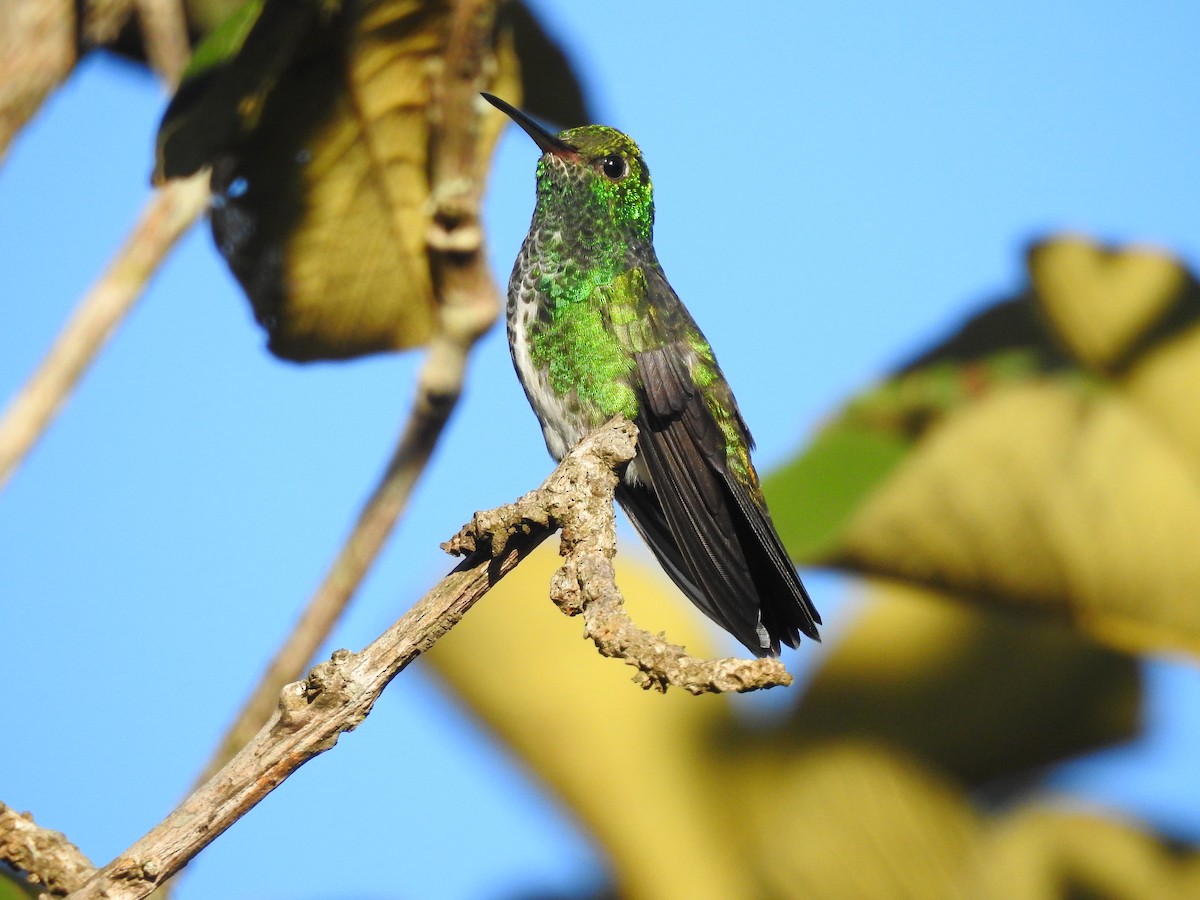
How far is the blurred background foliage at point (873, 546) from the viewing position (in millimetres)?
3051

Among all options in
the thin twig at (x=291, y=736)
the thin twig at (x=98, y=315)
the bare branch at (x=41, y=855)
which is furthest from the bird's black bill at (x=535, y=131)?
the bare branch at (x=41, y=855)

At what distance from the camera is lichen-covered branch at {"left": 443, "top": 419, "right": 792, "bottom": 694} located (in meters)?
1.63

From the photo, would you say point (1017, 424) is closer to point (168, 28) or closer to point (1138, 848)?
point (1138, 848)

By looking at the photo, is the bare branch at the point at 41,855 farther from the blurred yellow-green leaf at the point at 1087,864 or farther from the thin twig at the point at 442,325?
the blurred yellow-green leaf at the point at 1087,864

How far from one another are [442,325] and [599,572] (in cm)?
108

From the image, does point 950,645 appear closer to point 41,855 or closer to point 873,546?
point 873,546

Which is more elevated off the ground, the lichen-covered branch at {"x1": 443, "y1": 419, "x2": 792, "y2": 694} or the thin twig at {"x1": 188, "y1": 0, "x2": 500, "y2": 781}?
the thin twig at {"x1": 188, "y1": 0, "x2": 500, "y2": 781}

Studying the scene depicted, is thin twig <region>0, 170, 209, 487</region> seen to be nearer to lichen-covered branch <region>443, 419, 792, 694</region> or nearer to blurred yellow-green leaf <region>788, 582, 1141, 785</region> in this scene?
lichen-covered branch <region>443, 419, 792, 694</region>

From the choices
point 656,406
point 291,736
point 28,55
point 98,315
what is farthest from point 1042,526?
point 28,55

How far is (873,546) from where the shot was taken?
3.06 m

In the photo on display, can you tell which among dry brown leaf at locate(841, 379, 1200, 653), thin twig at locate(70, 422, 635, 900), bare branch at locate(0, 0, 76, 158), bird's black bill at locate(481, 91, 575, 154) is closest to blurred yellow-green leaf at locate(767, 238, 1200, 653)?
dry brown leaf at locate(841, 379, 1200, 653)

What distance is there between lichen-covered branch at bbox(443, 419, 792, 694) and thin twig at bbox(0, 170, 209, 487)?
983mm

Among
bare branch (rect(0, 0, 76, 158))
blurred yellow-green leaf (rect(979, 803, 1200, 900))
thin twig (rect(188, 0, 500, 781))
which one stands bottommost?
blurred yellow-green leaf (rect(979, 803, 1200, 900))

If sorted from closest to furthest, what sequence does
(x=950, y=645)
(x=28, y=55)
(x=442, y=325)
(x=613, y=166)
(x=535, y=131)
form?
(x=28, y=55) < (x=442, y=325) < (x=535, y=131) < (x=613, y=166) < (x=950, y=645)
